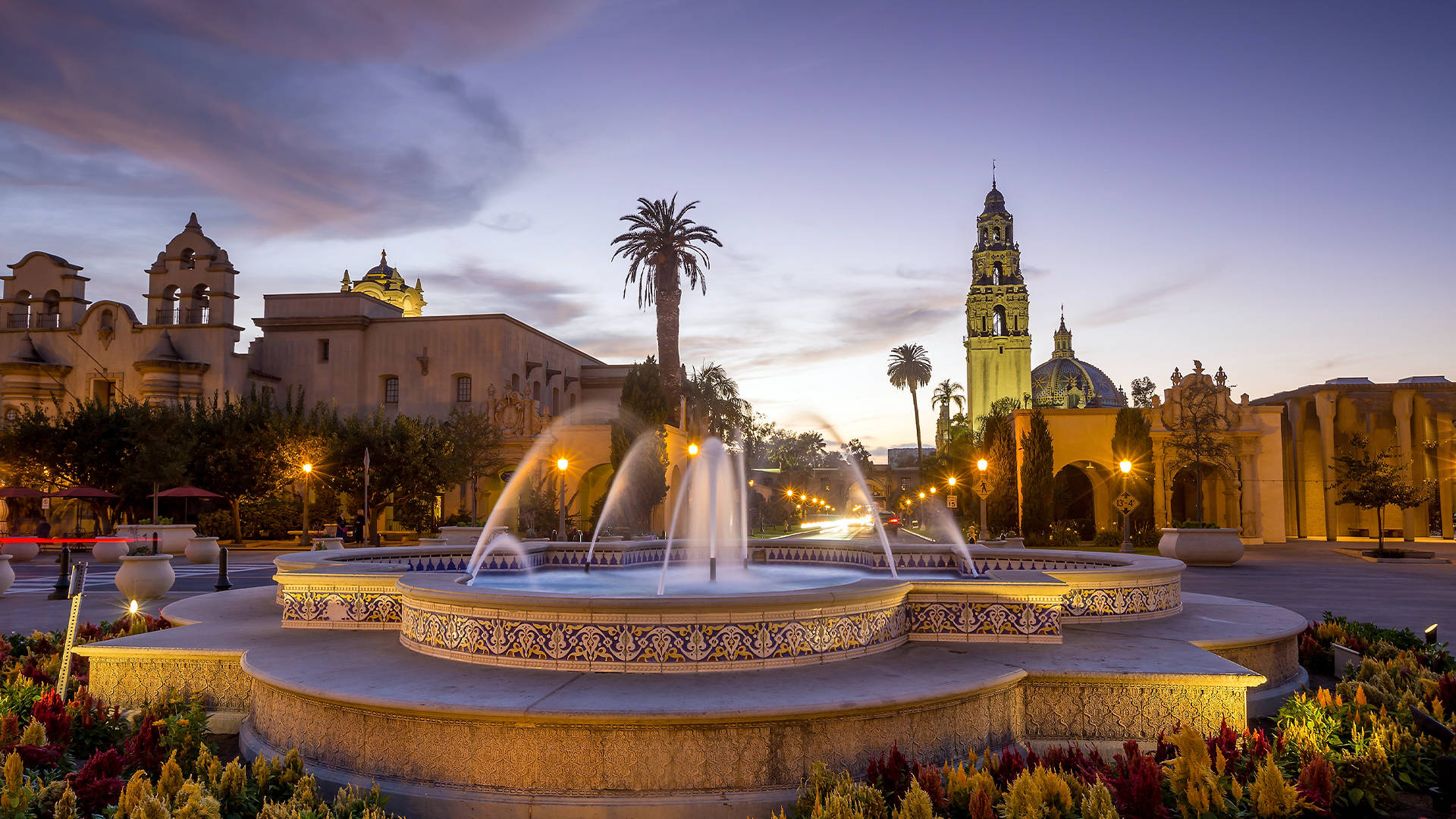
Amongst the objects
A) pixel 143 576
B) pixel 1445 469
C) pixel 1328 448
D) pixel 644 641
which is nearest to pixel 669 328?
pixel 143 576

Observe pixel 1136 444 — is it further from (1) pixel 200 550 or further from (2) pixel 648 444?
(1) pixel 200 550

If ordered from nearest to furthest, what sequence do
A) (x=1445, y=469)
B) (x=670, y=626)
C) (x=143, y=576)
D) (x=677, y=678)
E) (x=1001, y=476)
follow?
(x=677, y=678) < (x=670, y=626) < (x=143, y=576) < (x=1001, y=476) < (x=1445, y=469)

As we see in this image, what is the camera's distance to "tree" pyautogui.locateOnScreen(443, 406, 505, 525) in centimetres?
3509

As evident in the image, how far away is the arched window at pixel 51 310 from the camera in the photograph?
4625 centimetres

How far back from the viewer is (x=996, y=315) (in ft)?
331

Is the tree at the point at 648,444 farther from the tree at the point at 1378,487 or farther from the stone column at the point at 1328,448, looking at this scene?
the stone column at the point at 1328,448

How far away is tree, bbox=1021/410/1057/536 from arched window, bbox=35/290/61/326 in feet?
165

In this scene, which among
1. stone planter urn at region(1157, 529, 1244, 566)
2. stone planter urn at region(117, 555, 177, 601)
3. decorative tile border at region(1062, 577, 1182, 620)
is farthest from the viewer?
stone planter urn at region(1157, 529, 1244, 566)

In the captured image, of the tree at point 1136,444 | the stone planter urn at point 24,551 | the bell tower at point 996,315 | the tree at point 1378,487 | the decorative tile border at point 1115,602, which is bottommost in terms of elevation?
the stone planter urn at point 24,551

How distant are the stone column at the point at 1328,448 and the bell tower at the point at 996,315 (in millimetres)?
57797

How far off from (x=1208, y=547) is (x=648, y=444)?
2101 cm

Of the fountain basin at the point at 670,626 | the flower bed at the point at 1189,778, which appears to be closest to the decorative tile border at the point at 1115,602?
the fountain basin at the point at 670,626

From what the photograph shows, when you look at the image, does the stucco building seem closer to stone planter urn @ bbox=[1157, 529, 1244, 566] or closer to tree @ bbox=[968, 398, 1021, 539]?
tree @ bbox=[968, 398, 1021, 539]

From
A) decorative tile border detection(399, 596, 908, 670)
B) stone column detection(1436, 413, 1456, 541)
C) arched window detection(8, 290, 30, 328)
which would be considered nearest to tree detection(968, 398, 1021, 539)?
stone column detection(1436, 413, 1456, 541)
